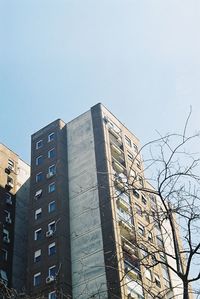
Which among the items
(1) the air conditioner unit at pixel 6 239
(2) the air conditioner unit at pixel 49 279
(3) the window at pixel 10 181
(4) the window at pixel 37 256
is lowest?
(2) the air conditioner unit at pixel 49 279

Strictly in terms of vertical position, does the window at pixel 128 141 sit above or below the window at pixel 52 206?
above

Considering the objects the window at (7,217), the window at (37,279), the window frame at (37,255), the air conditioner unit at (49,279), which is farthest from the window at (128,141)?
the air conditioner unit at (49,279)

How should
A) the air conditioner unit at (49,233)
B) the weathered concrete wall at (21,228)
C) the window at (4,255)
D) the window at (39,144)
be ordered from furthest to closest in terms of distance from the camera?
the window at (39,144), the weathered concrete wall at (21,228), the window at (4,255), the air conditioner unit at (49,233)

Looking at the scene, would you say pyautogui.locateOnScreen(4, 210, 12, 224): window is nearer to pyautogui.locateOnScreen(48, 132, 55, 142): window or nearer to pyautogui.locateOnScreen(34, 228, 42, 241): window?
pyautogui.locateOnScreen(34, 228, 42, 241): window

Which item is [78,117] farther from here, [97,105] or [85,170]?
[85,170]

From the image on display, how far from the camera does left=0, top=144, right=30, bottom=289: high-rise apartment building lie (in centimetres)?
4698

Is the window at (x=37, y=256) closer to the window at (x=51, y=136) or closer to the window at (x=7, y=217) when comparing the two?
the window at (x=7, y=217)

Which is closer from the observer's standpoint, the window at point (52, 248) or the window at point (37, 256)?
the window at point (52, 248)

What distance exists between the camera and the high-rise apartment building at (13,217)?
47.0m

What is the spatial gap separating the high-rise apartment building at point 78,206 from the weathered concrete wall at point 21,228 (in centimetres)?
407

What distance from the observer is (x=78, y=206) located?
45031mm

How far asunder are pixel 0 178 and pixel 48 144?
5.65m

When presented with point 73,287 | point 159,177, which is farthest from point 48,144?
point 159,177

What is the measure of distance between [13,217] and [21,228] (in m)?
1.42
